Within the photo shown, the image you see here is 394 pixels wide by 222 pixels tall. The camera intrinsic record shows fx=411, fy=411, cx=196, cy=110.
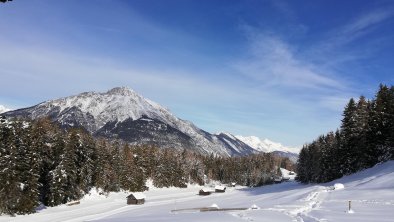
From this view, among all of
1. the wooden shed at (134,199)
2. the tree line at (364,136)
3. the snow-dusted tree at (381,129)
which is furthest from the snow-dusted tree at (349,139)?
the wooden shed at (134,199)

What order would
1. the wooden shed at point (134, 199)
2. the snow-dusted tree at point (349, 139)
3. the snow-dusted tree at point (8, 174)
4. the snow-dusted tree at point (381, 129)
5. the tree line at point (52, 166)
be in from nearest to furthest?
the snow-dusted tree at point (8, 174) → the tree line at point (52, 166) → the snow-dusted tree at point (381, 129) → the snow-dusted tree at point (349, 139) → the wooden shed at point (134, 199)

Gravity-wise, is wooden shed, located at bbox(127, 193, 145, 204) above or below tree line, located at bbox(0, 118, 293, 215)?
below

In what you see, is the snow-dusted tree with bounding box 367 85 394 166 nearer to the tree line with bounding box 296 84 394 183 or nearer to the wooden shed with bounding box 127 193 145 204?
the tree line with bounding box 296 84 394 183

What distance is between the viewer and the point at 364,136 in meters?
95.9

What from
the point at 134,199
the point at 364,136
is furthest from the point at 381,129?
the point at 134,199

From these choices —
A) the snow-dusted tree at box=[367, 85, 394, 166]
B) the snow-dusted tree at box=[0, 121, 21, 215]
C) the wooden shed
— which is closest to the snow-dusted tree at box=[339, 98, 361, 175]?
the snow-dusted tree at box=[367, 85, 394, 166]

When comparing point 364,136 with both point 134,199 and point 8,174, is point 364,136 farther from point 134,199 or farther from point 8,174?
point 8,174

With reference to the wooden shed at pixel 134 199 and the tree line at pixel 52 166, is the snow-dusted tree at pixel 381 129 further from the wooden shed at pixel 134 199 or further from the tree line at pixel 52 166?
the tree line at pixel 52 166

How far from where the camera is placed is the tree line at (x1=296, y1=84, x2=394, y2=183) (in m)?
93.6

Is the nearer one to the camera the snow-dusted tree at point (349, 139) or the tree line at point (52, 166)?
the tree line at point (52, 166)

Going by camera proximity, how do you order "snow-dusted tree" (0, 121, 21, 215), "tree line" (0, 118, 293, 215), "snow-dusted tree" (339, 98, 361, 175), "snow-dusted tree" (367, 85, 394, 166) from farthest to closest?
"snow-dusted tree" (339, 98, 361, 175) < "snow-dusted tree" (367, 85, 394, 166) < "tree line" (0, 118, 293, 215) < "snow-dusted tree" (0, 121, 21, 215)

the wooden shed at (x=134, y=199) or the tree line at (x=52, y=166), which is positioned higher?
the tree line at (x=52, y=166)

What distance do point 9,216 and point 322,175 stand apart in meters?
88.2

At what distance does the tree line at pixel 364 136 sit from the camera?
93.6 meters
